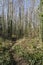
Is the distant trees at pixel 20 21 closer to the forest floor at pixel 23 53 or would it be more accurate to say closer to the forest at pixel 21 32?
the forest at pixel 21 32

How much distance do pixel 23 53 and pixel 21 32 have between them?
2.63 metres

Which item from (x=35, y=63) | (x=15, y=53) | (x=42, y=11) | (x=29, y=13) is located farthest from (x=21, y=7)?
(x=35, y=63)

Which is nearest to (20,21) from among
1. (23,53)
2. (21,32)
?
(21,32)

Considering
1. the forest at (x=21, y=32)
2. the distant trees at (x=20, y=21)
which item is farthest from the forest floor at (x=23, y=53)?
the distant trees at (x=20, y=21)

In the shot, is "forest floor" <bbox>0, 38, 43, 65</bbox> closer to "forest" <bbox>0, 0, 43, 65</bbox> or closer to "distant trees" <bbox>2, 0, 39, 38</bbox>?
"forest" <bbox>0, 0, 43, 65</bbox>

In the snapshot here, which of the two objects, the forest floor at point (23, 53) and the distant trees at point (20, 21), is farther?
the distant trees at point (20, 21)

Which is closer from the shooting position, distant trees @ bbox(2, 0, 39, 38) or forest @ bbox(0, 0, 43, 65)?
forest @ bbox(0, 0, 43, 65)

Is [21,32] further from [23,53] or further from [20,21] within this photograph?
[23,53]

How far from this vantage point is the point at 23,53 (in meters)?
6.73

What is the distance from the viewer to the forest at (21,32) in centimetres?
657

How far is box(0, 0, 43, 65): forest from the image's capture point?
6572 millimetres

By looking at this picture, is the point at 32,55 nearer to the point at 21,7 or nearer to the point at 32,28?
the point at 32,28

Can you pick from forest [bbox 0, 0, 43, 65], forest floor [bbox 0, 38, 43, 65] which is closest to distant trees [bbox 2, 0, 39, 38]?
forest [bbox 0, 0, 43, 65]

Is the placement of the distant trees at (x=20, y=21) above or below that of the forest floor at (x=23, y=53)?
above
